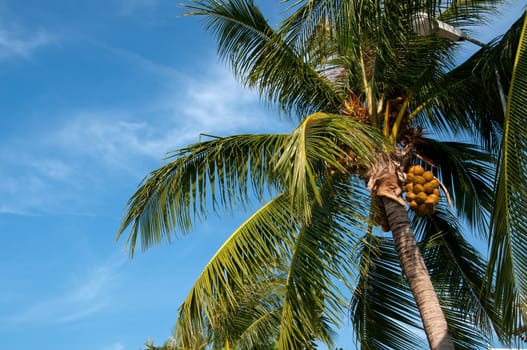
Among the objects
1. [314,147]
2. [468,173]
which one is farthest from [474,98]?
[314,147]

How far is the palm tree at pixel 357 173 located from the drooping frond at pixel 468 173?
0.02 meters

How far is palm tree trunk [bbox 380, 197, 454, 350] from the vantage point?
23.4 ft

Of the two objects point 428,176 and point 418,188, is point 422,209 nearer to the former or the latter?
point 418,188

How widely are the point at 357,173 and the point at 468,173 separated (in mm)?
2234

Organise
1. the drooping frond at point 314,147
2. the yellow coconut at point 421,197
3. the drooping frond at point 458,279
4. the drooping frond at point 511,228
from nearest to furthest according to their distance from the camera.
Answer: the drooping frond at point 511,228 < the drooping frond at point 314,147 < the yellow coconut at point 421,197 < the drooping frond at point 458,279

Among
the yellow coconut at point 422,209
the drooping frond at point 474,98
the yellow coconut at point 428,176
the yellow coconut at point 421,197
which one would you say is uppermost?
the drooping frond at point 474,98

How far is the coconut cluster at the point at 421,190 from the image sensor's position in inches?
305

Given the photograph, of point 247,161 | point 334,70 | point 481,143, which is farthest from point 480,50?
point 247,161

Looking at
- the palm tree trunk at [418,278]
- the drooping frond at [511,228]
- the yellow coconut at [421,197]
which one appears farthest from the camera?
the yellow coconut at [421,197]

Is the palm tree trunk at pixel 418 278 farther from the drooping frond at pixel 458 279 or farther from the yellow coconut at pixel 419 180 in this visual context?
the drooping frond at pixel 458 279

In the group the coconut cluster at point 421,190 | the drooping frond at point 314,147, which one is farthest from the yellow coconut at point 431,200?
the drooping frond at point 314,147

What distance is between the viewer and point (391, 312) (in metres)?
8.92

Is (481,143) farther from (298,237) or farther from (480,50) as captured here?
(298,237)

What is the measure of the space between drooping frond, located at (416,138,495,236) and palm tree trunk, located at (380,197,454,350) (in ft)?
5.89
